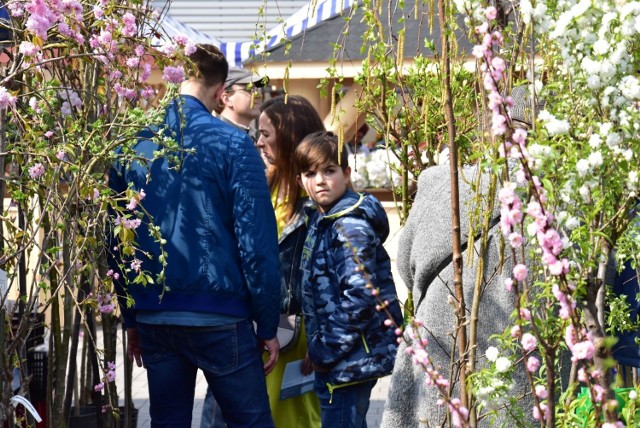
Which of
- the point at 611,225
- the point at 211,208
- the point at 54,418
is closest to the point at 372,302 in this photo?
the point at 211,208

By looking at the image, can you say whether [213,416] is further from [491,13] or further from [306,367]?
[491,13]

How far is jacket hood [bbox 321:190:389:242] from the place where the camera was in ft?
13.6

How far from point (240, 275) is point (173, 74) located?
28.9 inches

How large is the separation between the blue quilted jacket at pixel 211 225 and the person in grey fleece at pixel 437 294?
2.03 feet

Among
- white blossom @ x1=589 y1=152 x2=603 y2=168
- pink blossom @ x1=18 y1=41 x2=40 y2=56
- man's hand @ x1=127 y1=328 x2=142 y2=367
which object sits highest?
pink blossom @ x1=18 y1=41 x2=40 y2=56

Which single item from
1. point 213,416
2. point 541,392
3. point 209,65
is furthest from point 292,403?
point 541,392

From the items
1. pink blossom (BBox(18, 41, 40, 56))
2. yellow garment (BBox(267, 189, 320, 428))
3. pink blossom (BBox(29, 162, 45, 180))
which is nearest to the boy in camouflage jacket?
yellow garment (BBox(267, 189, 320, 428))

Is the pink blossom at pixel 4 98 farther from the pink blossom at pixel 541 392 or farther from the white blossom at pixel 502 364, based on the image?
the pink blossom at pixel 541 392

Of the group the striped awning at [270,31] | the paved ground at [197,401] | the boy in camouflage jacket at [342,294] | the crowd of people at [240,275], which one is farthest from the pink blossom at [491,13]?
the striped awning at [270,31]

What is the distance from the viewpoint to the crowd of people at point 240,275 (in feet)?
12.5

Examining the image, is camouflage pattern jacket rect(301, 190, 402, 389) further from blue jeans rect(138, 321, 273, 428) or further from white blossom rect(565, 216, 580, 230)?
white blossom rect(565, 216, 580, 230)

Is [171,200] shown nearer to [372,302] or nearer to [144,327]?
[144,327]

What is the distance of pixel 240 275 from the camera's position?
386 centimetres

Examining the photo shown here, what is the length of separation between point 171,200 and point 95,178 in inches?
17.6
